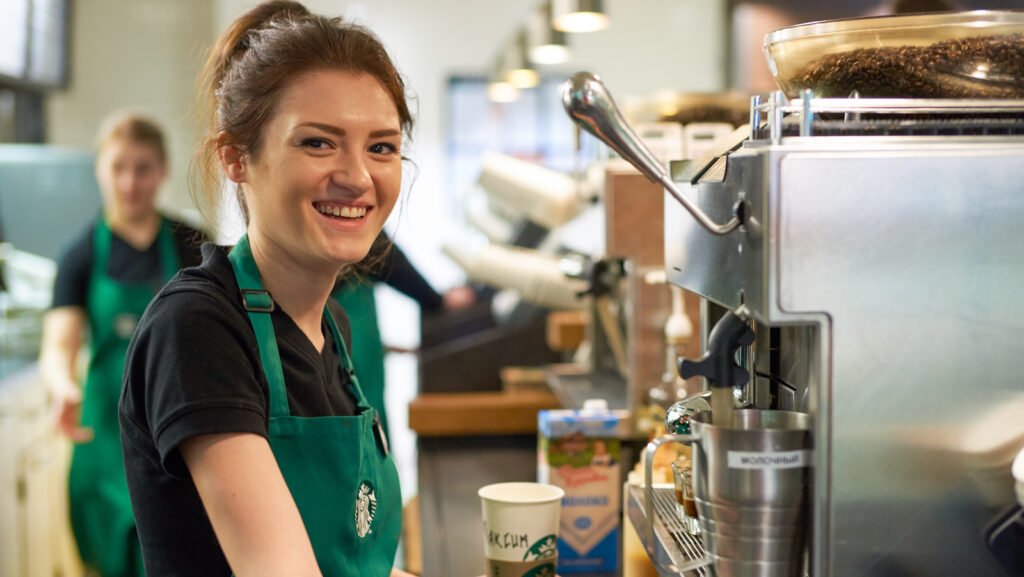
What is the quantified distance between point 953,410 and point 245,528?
0.60 meters

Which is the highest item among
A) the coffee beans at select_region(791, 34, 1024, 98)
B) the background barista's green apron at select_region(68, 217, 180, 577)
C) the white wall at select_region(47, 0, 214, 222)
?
the white wall at select_region(47, 0, 214, 222)

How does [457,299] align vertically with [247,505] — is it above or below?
above

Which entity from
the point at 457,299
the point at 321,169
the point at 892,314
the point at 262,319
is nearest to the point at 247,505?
the point at 262,319

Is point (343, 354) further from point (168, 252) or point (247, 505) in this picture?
point (168, 252)

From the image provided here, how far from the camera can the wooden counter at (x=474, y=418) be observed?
2916 mm

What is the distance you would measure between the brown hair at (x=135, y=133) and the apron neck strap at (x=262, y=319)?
2.22 m

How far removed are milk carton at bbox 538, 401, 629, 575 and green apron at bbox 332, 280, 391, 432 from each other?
1.13 metres

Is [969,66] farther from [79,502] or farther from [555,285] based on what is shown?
[79,502]

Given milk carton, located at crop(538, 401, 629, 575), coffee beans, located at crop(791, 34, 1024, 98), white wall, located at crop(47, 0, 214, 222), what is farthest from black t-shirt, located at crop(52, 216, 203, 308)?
white wall, located at crop(47, 0, 214, 222)

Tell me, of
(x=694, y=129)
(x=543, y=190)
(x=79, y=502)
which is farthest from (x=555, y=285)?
(x=79, y=502)

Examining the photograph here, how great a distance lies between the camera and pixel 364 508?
1220mm

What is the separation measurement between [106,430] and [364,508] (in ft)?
6.95

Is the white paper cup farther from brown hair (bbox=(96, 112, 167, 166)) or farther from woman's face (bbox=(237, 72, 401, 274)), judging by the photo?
brown hair (bbox=(96, 112, 167, 166))

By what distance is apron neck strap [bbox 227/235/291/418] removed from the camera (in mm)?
1123
